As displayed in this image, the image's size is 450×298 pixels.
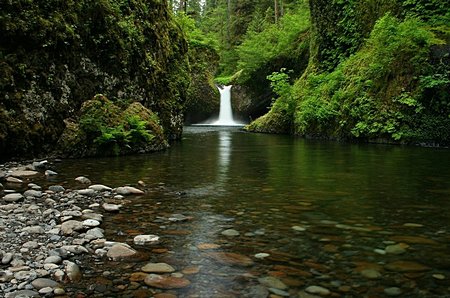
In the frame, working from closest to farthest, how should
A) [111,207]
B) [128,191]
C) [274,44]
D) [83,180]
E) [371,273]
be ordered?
[371,273], [111,207], [128,191], [83,180], [274,44]

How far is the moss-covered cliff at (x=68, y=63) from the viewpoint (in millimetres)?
8102

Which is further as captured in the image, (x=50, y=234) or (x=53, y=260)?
(x=50, y=234)

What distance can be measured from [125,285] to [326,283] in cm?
133

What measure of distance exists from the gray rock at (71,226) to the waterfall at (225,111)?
3179 centimetres

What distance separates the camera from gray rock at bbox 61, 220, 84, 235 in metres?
3.55

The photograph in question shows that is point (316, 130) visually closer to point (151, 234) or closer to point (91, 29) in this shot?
point (91, 29)

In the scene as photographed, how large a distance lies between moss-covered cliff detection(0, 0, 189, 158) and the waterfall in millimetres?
21230

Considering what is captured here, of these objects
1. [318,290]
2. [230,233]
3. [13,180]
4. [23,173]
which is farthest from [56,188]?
[318,290]

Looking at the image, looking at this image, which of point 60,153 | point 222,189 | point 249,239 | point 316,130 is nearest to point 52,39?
point 60,153

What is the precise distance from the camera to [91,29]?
414 inches

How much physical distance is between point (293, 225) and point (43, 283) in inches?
91.8

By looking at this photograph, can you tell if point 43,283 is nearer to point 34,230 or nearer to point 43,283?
point 43,283

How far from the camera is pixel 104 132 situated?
31.4 ft

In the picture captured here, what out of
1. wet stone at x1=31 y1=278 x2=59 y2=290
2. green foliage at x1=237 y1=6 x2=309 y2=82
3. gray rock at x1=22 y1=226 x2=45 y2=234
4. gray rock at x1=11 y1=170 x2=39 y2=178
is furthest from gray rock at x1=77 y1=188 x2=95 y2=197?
green foliage at x1=237 y1=6 x2=309 y2=82
